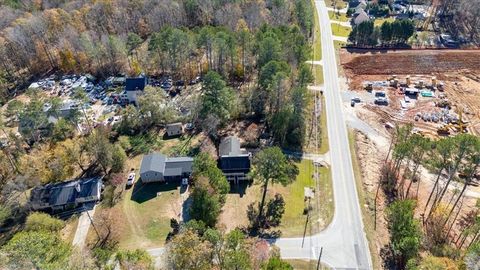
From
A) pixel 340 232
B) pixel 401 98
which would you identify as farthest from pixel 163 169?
pixel 401 98

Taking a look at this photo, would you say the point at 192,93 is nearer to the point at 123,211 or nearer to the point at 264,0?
the point at 123,211

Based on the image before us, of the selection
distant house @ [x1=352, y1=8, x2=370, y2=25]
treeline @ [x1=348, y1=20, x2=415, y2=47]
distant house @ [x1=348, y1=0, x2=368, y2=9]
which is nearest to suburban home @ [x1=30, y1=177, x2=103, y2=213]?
treeline @ [x1=348, y1=20, x2=415, y2=47]

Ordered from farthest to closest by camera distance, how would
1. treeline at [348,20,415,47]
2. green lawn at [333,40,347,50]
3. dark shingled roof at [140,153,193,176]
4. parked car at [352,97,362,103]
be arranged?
1. green lawn at [333,40,347,50]
2. treeline at [348,20,415,47]
3. parked car at [352,97,362,103]
4. dark shingled roof at [140,153,193,176]

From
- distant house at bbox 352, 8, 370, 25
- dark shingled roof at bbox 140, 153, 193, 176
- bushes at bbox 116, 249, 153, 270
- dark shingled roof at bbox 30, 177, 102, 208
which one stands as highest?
distant house at bbox 352, 8, 370, 25

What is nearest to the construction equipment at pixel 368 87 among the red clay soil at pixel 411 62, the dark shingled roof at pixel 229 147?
the red clay soil at pixel 411 62

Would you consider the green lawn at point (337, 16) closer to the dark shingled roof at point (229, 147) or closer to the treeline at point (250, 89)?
the treeline at point (250, 89)

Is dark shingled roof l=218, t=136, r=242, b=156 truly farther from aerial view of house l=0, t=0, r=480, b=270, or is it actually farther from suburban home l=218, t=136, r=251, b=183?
suburban home l=218, t=136, r=251, b=183

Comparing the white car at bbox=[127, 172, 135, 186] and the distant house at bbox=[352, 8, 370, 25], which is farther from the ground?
the distant house at bbox=[352, 8, 370, 25]
